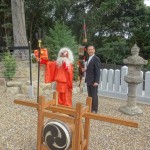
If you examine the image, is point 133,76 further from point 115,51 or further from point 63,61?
point 115,51

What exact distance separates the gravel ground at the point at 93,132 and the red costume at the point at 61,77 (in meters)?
0.76

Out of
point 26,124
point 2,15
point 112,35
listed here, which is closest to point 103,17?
point 112,35

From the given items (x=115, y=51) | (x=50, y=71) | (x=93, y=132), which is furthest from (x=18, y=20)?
(x=93, y=132)

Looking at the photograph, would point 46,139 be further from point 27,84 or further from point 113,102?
point 27,84

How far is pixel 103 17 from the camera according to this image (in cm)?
1525

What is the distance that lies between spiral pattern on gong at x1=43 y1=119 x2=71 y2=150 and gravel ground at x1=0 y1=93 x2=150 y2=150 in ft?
2.92

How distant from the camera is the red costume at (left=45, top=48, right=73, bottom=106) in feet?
19.3

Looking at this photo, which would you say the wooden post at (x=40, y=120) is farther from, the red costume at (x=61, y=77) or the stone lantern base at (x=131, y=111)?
the stone lantern base at (x=131, y=111)

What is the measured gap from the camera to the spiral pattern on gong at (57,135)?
10.8 feet

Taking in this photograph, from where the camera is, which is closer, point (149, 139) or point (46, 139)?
point (46, 139)

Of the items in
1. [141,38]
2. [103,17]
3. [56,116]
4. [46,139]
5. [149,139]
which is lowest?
[149,139]

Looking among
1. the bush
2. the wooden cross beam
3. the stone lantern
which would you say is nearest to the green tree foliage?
the bush

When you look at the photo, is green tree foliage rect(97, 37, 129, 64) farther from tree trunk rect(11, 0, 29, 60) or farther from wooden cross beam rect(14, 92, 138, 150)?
wooden cross beam rect(14, 92, 138, 150)

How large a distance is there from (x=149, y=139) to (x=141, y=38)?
955cm
